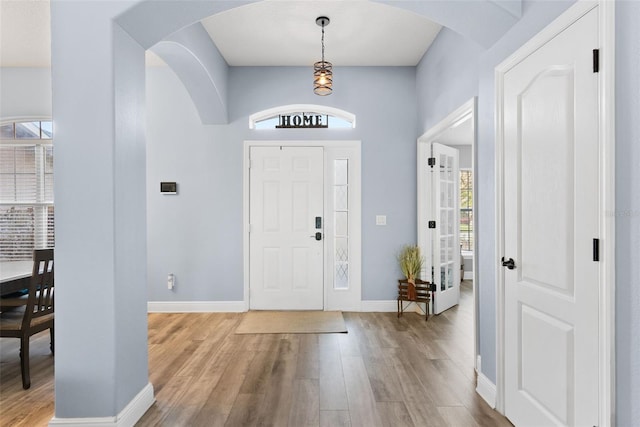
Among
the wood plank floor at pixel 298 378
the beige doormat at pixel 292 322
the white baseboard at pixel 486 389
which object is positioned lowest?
the wood plank floor at pixel 298 378

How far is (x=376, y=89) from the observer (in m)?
4.51

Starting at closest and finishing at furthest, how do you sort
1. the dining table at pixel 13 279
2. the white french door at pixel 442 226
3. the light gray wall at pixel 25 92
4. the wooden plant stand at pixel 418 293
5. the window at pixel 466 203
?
the dining table at pixel 13 279
the wooden plant stand at pixel 418 293
the white french door at pixel 442 226
the light gray wall at pixel 25 92
the window at pixel 466 203

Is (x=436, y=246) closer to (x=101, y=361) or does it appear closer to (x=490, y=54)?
(x=490, y=54)

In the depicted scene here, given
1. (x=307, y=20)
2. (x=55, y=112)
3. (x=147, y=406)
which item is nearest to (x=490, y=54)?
(x=307, y=20)

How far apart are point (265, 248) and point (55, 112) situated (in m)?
2.82

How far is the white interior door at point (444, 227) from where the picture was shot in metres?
4.34

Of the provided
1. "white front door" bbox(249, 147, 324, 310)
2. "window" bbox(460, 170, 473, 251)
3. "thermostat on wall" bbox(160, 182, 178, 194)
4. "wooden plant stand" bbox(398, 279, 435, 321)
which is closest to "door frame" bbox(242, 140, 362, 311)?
"white front door" bbox(249, 147, 324, 310)

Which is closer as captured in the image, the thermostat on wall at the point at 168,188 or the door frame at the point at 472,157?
the door frame at the point at 472,157

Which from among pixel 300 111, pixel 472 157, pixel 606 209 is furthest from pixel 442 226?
pixel 606 209

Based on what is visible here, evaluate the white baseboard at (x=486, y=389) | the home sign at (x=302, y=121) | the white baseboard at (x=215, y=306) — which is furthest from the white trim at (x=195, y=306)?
the white baseboard at (x=486, y=389)

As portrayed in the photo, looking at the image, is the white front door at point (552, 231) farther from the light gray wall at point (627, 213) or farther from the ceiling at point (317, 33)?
the ceiling at point (317, 33)

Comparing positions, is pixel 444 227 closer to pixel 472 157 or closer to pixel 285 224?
pixel 472 157

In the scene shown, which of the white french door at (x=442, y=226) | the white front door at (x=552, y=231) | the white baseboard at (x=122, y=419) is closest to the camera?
the white front door at (x=552, y=231)

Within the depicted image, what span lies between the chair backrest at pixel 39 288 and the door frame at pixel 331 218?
2.05m
